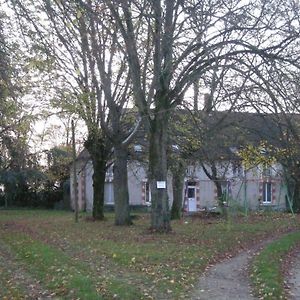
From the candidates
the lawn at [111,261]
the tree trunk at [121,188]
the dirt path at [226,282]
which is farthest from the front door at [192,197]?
the dirt path at [226,282]

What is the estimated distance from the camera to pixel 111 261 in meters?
13.4

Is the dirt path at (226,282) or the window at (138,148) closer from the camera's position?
the dirt path at (226,282)

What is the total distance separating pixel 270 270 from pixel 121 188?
601 inches

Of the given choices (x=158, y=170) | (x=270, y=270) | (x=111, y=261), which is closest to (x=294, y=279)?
(x=270, y=270)

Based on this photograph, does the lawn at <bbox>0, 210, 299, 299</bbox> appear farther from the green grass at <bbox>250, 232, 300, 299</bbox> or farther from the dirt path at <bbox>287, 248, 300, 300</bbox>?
the dirt path at <bbox>287, 248, 300, 300</bbox>

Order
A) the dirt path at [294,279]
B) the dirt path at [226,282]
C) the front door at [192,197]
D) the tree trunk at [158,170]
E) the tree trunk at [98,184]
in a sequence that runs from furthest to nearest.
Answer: the front door at [192,197], the tree trunk at [98,184], the tree trunk at [158,170], the dirt path at [294,279], the dirt path at [226,282]

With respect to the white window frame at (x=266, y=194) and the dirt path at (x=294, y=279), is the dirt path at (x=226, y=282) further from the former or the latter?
the white window frame at (x=266, y=194)

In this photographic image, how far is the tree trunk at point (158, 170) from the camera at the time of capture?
67.1 ft

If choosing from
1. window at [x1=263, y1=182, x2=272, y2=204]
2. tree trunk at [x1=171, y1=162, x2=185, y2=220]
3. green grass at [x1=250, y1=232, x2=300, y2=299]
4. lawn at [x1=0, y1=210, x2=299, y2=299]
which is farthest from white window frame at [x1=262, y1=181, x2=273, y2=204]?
green grass at [x1=250, y1=232, x2=300, y2=299]

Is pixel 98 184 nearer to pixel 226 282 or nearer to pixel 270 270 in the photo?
pixel 270 270

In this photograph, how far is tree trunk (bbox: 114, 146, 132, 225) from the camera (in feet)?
86.4

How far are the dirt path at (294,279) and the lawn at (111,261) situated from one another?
1.81 meters

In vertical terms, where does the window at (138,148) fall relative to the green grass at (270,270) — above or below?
above

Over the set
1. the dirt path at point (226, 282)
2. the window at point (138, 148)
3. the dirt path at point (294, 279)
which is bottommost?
the dirt path at point (294, 279)
